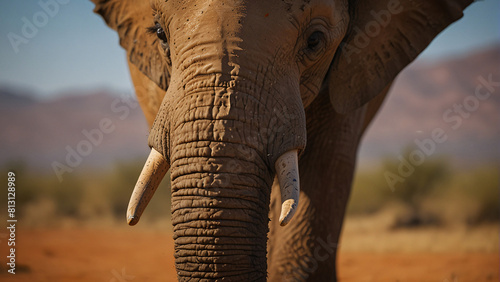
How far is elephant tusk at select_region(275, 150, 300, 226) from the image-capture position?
9.08 feet

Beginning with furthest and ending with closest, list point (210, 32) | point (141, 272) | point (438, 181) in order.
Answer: point (438, 181)
point (141, 272)
point (210, 32)

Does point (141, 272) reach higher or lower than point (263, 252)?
higher

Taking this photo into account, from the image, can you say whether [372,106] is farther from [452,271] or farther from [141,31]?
[452,271]

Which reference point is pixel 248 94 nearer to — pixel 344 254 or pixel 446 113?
pixel 344 254

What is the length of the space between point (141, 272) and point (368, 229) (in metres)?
6.00

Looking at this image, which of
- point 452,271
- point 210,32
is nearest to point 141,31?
point 210,32

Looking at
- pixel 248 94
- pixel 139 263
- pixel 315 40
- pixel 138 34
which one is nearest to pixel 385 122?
pixel 139 263

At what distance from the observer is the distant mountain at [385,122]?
41.9 meters

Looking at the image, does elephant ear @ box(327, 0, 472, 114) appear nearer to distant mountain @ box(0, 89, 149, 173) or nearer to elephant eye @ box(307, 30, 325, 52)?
elephant eye @ box(307, 30, 325, 52)

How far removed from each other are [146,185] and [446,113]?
137 feet

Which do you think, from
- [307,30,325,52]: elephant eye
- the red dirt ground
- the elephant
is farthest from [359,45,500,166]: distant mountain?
[307,30,325,52]: elephant eye

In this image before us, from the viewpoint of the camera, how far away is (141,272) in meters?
8.05

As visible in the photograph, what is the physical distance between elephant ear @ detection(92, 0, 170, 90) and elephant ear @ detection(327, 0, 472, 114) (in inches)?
47.6

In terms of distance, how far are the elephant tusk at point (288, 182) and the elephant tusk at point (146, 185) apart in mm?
653
